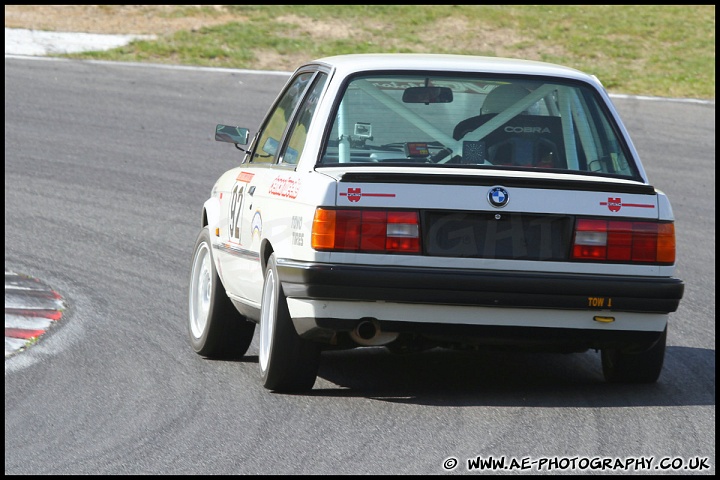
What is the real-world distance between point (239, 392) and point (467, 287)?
Result: 4.48ft

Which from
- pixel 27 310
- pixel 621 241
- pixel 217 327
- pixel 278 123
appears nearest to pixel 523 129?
pixel 621 241

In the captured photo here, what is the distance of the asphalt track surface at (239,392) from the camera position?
5215 mm

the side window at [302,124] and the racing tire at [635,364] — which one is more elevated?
the side window at [302,124]

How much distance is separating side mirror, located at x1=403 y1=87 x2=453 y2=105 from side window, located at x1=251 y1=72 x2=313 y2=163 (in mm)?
735

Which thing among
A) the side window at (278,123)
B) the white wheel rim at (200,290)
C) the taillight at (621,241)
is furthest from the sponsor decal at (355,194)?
the white wheel rim at (200,290)

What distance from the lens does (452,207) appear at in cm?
590

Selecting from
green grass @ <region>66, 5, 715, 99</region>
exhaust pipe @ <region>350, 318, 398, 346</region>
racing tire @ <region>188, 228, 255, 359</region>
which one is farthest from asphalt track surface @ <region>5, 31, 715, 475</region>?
green grass @ <region>66, 5, 715, 99</region>

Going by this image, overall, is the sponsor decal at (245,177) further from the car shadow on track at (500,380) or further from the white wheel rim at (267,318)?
the car shadow on track at (500,380)

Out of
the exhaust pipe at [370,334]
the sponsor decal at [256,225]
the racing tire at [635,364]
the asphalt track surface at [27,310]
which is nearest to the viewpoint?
the exhaust pipe at [370,334]

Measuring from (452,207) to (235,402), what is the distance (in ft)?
4.66

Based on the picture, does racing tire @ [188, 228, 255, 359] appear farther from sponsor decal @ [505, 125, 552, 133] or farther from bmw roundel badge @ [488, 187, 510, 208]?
bmw roundel badge @ [488, 187, 510, 208]

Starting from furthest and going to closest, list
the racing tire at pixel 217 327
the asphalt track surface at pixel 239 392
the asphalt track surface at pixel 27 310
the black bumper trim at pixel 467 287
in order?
the asphalt track surface at pixel 27 310
the racing tire at pixel 217 327
the black bumper trim at pixel 467 287
the asphalt track surface at pixel 239 392

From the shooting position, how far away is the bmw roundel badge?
233 inches

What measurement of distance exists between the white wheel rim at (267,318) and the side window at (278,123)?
3.11ft
